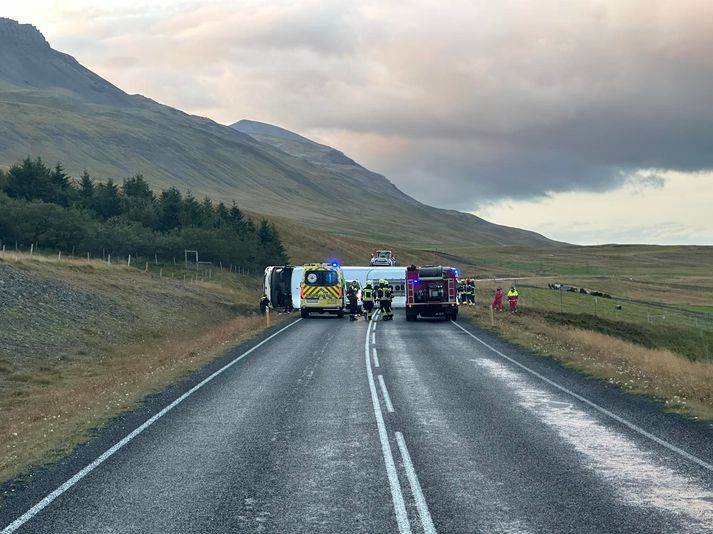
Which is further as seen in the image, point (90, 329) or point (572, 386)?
point (90, 329)

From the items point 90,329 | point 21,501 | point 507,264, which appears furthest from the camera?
point 507,264

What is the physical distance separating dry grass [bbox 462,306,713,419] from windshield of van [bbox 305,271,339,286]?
1036 cm

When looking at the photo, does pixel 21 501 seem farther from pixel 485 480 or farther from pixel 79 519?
pixel 485 480

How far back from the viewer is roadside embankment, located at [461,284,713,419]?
1675cm

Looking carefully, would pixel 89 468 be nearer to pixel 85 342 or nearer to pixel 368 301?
pixel 85 342

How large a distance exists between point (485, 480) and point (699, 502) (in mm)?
2479

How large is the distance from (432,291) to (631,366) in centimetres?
1883

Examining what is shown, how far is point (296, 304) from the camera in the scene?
4759cm

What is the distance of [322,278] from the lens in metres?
41.5

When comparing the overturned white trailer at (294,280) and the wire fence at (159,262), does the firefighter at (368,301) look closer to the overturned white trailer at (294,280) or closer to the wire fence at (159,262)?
the overturned white trailer at (294,280)

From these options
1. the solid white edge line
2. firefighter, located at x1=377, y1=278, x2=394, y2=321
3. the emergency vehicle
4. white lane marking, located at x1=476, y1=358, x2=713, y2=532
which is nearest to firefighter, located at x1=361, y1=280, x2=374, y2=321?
firefighter, located at x1=377, y1=278, x2=394, y2=321

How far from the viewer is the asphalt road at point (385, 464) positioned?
27.4 feet

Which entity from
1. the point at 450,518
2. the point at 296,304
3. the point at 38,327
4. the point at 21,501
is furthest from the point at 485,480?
the point at 296,304

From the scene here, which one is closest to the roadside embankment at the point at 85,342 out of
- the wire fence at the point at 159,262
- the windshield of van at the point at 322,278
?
the windshield of van at the point at 322,278
